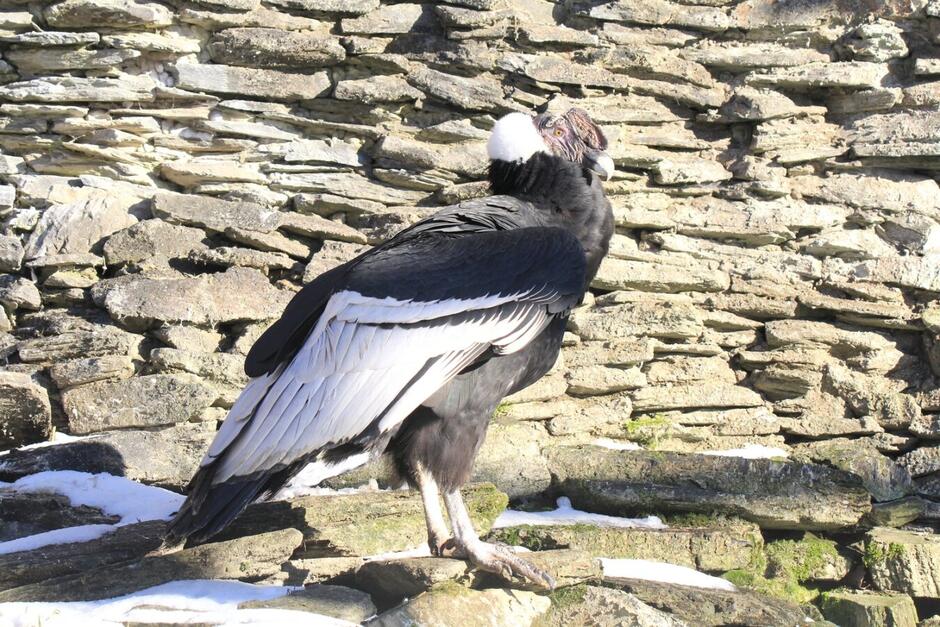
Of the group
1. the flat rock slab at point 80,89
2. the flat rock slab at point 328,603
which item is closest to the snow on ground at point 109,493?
the flat rock slab at point 328,603

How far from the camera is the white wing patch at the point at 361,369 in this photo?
164 inches

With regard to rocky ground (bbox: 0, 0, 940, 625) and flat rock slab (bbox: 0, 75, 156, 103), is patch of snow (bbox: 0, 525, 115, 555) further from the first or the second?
flat rock slab (bbox: 0, 75, 156, 103)

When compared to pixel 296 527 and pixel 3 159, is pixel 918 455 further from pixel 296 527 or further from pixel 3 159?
pixel 3 159

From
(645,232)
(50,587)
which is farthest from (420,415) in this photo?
(645,232)

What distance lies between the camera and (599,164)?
16.6ft

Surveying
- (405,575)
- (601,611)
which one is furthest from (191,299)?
(601,611)

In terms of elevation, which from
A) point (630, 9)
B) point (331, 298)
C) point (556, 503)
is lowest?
point (556, 503)

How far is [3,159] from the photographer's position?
660 cm

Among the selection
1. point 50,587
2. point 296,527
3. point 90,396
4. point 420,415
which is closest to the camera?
point 50,587

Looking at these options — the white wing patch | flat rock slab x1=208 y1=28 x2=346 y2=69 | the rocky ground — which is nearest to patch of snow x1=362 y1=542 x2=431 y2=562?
the rocky ground

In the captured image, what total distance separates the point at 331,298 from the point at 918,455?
13.6 feet

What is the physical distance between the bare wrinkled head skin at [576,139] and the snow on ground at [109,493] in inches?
95.8

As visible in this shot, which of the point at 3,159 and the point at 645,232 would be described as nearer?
the point at 3,159

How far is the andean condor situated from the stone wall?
5.27ft
